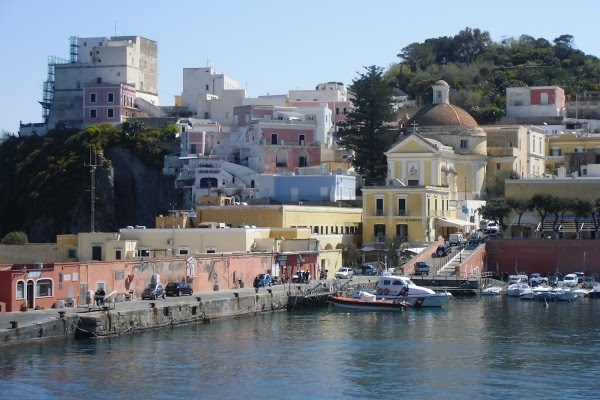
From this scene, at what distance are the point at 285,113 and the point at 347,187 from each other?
1241 cm

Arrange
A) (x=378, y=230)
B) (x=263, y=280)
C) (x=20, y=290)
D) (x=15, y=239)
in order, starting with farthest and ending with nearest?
(x=378, y=230) → (x=15, y=239) → (x=263, y=280) → (x=20, y=290)

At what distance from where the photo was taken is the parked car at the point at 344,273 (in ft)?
204

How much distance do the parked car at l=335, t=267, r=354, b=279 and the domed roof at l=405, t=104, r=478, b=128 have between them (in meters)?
19.8

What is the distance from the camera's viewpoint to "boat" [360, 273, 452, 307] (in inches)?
2140

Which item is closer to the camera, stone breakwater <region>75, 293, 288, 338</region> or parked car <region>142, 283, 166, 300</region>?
stone breakwater <region>75, 293, 288, 338</region>

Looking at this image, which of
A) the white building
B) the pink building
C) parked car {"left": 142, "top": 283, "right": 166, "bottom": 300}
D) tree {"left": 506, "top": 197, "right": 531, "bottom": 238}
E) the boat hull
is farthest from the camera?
the white building

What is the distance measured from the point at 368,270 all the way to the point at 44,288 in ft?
81.5

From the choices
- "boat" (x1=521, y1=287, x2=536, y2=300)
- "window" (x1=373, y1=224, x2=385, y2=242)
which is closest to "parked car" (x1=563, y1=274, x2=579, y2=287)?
"boat" (x1=521, y1=287, x2=536, y2=300)

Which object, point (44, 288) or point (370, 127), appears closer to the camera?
point (44, 288)

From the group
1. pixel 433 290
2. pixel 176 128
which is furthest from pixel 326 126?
pixel 433 290

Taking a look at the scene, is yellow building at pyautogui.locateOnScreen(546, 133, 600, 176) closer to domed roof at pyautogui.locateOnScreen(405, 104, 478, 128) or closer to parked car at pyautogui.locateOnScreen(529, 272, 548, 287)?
domed roof at pyautogui.locateOnScreen(405, 104, 478, 128)

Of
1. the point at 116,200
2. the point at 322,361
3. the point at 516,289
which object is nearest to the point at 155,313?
the point at 322,361

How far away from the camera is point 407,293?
54.4 meters

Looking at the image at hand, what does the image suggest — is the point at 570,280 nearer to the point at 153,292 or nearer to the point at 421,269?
the point at 421,269
